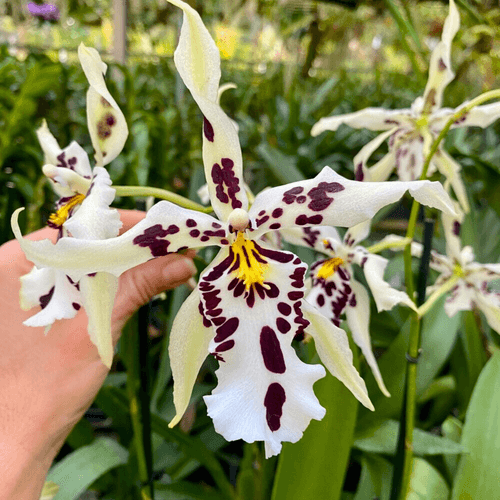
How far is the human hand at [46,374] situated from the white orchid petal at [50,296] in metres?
0.08

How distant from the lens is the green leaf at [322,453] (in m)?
0.56

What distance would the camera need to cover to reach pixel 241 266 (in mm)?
407

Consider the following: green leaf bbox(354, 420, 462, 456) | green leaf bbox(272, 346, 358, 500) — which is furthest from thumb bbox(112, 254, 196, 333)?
green leaf bbox(354, 420, 462, 456)

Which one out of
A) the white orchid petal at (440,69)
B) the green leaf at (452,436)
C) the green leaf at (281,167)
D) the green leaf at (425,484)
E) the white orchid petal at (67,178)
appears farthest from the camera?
the green leaf at (281,167)

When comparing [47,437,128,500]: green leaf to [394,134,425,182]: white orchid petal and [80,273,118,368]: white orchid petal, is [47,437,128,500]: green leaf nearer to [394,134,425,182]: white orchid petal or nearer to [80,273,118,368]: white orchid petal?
[80,273,118,368]: white orchid petal

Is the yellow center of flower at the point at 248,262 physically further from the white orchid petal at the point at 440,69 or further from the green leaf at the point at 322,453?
the white orchid petal at the point at 440,69

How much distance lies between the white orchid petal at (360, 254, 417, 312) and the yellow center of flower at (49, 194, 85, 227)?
12.0 inches

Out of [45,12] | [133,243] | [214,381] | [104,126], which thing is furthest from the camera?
[45,12]

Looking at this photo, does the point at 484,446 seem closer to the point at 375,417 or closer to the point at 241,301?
the point at 375,417

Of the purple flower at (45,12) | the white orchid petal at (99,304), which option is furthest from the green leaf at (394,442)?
the purple flower at (45,12)

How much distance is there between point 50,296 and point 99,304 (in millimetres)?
88

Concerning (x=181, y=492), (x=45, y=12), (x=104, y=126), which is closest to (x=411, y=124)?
(x=104, y=126)

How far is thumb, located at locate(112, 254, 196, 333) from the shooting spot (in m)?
0.50

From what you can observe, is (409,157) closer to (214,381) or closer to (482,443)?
(482,443)
